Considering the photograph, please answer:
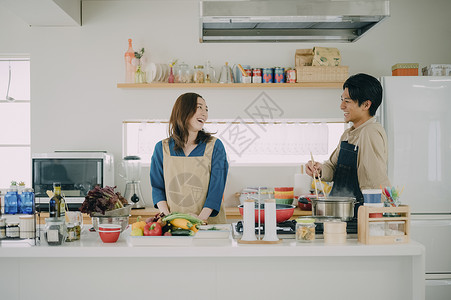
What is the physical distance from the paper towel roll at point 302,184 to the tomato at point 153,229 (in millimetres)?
2303

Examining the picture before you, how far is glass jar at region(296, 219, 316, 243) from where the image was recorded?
6.17 feet

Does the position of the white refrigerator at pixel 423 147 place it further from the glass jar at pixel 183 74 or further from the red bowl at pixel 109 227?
the red bowl at pixel 109 227

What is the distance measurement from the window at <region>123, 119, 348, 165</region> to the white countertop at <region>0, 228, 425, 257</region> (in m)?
2.33

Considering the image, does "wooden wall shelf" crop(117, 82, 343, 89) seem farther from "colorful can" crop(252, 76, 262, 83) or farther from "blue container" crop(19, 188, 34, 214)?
"blue container" crop(19, 188, 34, 214)

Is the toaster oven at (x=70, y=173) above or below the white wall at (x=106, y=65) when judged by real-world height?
below

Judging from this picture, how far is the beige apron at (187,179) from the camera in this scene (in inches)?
95.4

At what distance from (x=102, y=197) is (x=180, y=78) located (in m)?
2.10

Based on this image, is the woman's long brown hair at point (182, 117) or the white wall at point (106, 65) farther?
the white wall at point (106, 65)

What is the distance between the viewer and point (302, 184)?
3.99 m

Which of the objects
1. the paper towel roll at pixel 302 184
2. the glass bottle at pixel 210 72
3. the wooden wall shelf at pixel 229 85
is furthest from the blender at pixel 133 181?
the paper towel roll at pixel 302 184

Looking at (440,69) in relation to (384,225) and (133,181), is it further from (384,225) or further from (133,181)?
(133,181)

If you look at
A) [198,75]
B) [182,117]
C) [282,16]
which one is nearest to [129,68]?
[198,75]

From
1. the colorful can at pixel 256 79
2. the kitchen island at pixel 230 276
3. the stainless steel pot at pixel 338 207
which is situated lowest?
the kitchen island at pixel 230 276

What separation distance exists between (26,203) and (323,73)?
9.47 feet
